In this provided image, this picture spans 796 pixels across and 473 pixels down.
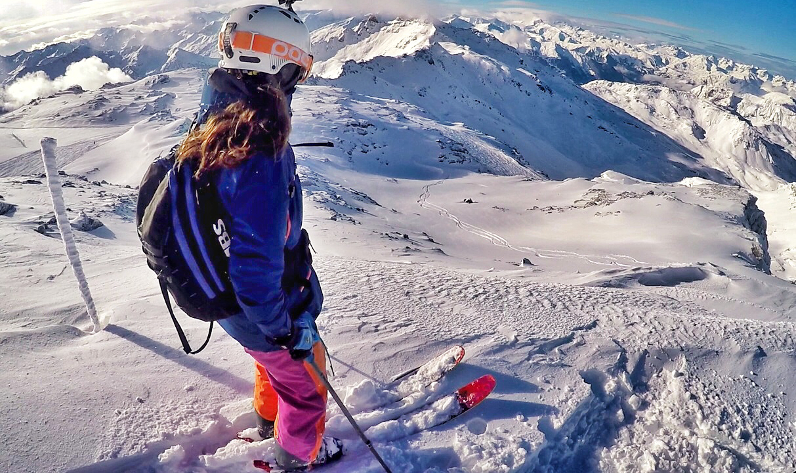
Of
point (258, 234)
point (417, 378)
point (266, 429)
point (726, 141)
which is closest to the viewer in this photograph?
point (258, 234)

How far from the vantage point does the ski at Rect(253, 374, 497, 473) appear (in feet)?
9.73

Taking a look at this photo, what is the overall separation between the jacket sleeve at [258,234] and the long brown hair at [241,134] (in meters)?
0.07

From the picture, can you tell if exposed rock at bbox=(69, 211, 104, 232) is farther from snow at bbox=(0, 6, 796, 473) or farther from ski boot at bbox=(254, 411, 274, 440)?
ski boot at bbox=(254, 411, 274, 440)

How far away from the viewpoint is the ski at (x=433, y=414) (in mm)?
2967

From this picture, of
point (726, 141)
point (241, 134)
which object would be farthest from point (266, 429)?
point (726, 141)

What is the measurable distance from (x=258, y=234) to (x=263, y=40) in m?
1.06

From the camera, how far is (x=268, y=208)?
203cm

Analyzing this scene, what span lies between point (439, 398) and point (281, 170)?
209cm

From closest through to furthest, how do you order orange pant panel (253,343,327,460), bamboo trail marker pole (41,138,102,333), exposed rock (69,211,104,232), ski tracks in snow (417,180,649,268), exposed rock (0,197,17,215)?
1. orange pant panel (253,343,327,460)
2. bamboo trail marker pole (41,138,102,333)
3. exposed rock (0,197,17,215)
4. exposed rock (69,211,104,232)
5. ski tracks in snow (417,180,649,268)

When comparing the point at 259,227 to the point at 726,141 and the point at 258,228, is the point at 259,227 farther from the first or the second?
the point at 726,141

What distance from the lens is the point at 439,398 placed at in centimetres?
330

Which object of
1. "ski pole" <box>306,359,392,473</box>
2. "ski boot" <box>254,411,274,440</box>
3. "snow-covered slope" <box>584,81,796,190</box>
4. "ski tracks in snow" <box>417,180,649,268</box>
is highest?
"ski pole" <box>306,359,392,473</box>

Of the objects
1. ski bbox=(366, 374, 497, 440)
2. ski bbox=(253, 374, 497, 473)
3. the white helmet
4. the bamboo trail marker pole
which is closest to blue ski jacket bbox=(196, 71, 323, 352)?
the white helmet

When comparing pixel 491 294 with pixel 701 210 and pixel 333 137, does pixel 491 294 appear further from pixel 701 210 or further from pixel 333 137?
pixel 333 137
